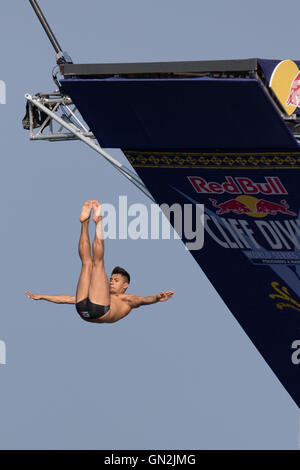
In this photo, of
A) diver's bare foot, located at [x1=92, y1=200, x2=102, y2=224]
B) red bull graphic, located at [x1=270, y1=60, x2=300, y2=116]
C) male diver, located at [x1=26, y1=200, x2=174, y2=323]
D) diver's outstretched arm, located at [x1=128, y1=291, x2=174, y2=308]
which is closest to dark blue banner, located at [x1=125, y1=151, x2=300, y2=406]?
red bull graphic, located at [x1=270, y1=60, x2=300, y2=116]

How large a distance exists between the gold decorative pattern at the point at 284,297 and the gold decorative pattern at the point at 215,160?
3292mm

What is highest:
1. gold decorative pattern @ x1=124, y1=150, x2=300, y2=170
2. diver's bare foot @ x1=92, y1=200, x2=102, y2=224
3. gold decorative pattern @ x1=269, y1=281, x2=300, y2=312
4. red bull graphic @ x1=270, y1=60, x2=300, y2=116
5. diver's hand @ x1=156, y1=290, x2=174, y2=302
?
red bull graphic @ x1=270, y1=60, x2=300, y2=116

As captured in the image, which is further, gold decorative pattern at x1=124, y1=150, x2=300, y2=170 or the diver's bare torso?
the diver's bare torso

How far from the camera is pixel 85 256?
28594 mm

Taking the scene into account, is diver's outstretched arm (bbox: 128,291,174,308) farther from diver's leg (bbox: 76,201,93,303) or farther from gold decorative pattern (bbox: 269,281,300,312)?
gold decorative pattern (bbox: 269,281,300,312)

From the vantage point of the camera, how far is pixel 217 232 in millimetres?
29531

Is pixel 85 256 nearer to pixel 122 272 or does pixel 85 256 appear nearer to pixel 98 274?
pixel 98 274

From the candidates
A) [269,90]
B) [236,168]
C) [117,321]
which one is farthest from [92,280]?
[269,90]

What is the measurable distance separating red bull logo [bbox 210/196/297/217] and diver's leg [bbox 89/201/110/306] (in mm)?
2215

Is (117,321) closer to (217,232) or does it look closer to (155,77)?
(217,232)

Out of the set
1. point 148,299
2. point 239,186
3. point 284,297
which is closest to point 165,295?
point 148,299

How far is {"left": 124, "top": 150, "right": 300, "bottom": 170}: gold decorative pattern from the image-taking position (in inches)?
1074

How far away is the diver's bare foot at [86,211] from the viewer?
28.3 meters

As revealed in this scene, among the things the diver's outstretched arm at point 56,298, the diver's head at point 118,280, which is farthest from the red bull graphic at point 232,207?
the diver's outstretched arm at point 56,298
